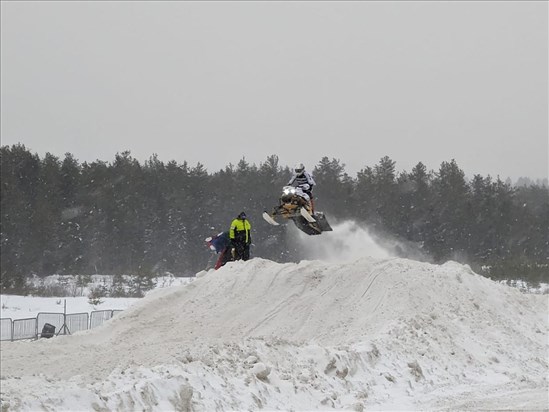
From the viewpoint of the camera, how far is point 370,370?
40.7 ft

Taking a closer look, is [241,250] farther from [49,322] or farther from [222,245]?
[49,322]

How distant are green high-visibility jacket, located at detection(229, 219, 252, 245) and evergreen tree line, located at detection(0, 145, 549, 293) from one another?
30.4 metres

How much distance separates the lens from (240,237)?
2134 cm

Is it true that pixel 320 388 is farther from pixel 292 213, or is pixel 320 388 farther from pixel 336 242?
pixel 336 242

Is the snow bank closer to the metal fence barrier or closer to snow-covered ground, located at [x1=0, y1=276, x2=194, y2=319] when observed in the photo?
the metal fence barrier

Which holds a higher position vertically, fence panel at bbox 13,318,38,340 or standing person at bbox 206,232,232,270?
standing person at bbox 206,232,232,270

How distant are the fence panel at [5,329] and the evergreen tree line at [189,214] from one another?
27237 mm

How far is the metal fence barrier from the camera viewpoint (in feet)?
75.3

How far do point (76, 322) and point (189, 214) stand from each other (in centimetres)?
3444

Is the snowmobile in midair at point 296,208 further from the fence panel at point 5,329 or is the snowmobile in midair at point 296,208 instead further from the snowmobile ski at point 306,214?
the fence panel at point 5,329

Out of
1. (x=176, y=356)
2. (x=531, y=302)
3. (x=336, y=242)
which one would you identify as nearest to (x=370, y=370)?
(x=176, y=356)

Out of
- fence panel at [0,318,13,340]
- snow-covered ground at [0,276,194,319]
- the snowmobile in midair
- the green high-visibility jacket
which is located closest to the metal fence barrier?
fence panel at [0,318,13,340]

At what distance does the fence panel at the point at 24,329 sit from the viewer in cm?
2306

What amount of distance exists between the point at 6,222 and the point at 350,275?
39022 millimetres
